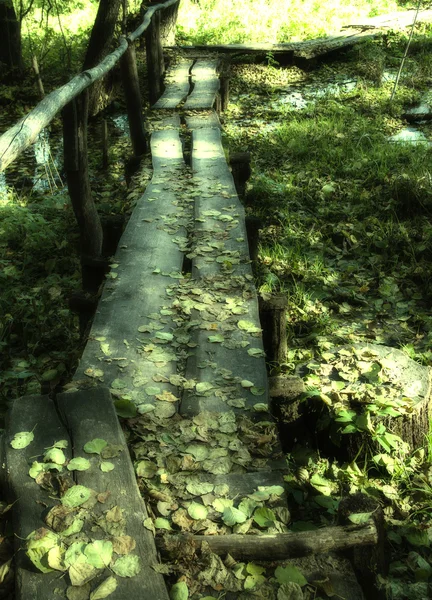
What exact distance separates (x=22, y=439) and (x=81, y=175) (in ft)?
8.89

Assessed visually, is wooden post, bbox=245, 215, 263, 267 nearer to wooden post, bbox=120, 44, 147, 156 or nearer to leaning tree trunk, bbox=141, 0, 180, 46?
wooden post, bbox=120, 44, 147, 156

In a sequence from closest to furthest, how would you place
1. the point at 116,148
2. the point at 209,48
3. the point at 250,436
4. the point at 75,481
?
the point at 75,481 → the point at 250,436 → the point at 116,148 → the point at 209,48

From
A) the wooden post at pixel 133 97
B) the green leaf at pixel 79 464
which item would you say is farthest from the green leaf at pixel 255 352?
the wooden post at pixel 133 97

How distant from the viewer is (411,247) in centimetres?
538

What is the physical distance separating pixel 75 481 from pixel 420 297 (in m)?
3.54

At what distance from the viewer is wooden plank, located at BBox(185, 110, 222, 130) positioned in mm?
7189

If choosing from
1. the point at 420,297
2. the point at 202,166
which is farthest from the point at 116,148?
the point at 420,297

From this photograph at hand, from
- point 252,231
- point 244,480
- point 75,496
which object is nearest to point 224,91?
point 252,231

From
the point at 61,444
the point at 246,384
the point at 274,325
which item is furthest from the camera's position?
the point at 274,325

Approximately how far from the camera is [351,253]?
552 centimetres

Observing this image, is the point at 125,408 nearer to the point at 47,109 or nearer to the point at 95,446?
the point at 95,446

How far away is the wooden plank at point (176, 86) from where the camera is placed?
8078 millimetres

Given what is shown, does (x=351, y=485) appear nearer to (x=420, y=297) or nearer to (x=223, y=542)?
(x=223, y=542)

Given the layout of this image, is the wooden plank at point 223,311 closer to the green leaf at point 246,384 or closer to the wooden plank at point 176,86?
the green leaf at point 246,384
